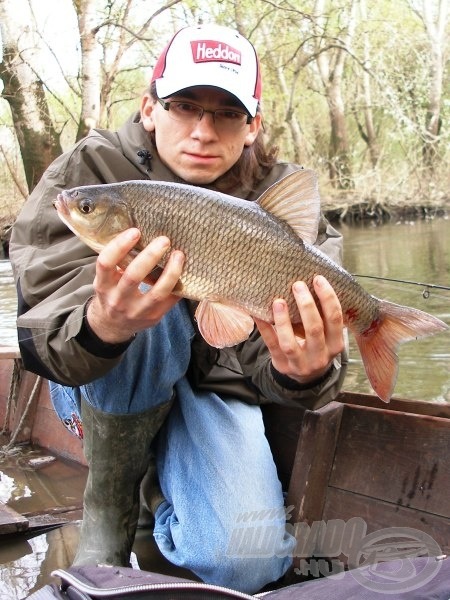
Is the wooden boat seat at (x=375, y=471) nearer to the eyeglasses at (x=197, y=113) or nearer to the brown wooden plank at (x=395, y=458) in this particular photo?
the brown wooden plank at (x=395, y=458)

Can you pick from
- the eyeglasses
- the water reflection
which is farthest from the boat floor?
the water reflection

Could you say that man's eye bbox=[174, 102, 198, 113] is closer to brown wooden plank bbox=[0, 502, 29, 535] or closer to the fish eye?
the fish eye

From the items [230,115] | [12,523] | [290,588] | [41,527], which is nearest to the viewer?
[290,588]

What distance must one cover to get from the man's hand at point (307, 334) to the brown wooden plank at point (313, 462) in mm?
253

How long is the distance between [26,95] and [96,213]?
26.6 ft

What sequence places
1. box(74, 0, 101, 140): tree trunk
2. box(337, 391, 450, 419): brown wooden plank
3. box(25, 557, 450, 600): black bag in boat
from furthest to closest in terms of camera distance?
box(74, 0, 101, 140): tree trunk, box(337, 391, 450, 419): brown wooden plank, box(25, 557, 450, 600): black bag in boat

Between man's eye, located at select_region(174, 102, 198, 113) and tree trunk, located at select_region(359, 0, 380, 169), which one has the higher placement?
tree trunk, located at select_region(359, 0, 380, 169)

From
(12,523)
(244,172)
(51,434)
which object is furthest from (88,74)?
(12,523)

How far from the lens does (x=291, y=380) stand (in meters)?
1.96

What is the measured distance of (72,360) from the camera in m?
1.79

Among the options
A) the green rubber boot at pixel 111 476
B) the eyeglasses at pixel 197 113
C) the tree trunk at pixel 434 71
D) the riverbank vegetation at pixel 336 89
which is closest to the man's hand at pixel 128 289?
the green rubber boot at pixel 111 476

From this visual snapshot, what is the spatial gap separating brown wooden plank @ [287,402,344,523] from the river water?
87 centimetres

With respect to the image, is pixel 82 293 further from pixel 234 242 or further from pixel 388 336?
→ pixel 388 336

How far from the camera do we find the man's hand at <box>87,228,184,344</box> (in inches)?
61.4
